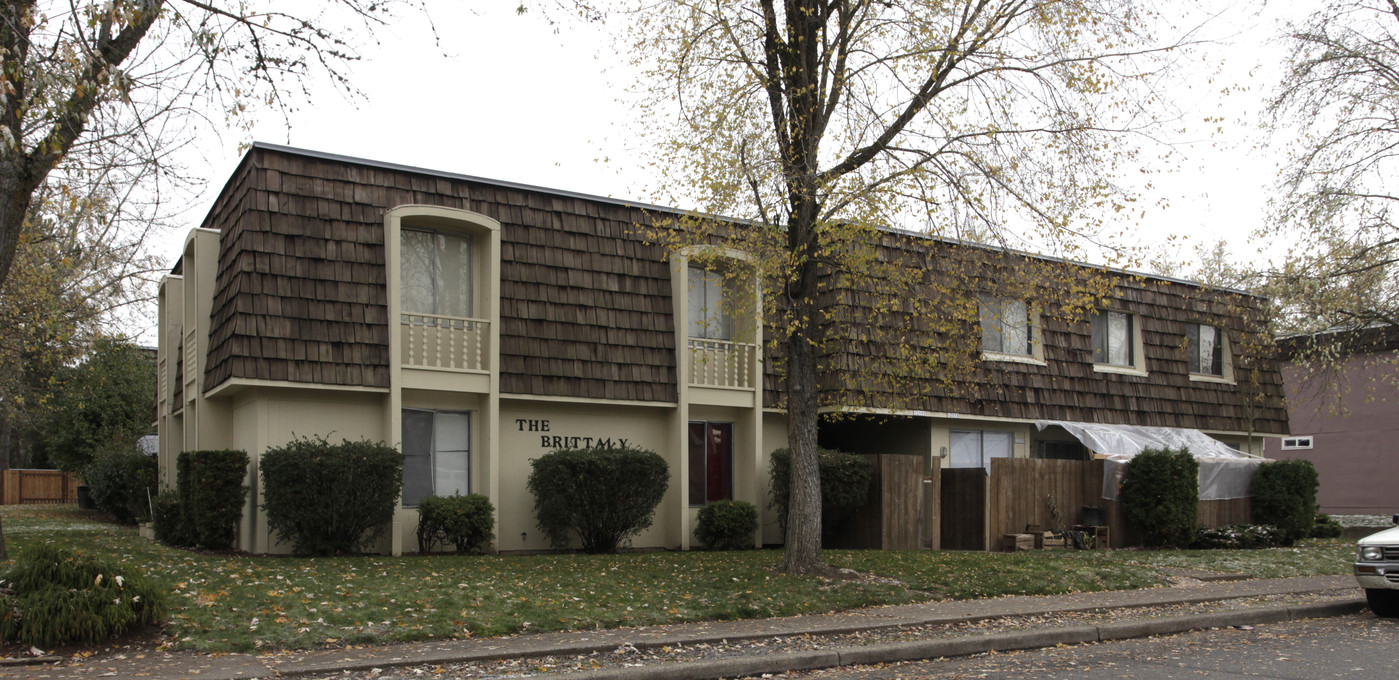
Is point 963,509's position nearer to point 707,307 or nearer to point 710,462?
point 710,462

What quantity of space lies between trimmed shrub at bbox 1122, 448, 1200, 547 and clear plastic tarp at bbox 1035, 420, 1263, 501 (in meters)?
0.32

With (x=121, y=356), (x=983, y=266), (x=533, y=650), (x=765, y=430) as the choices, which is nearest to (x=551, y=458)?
(x=765, y=430)

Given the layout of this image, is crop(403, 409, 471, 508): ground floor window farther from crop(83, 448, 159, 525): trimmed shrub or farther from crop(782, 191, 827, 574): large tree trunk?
crop(83, 448, 159, 525): trimmed shrub

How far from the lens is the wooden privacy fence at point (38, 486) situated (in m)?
38.3

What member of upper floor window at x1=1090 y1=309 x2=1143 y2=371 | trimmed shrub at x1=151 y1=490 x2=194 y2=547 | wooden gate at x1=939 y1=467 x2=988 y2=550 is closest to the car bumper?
wooden gate at x1=939 y1=467 x2=988 y2=550

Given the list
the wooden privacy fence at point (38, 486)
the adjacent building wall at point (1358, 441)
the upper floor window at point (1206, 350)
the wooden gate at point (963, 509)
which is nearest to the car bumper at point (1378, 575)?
the wooden gate at point (963, 509)

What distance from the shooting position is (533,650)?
8828mm

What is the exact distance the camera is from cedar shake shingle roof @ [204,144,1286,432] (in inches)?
614

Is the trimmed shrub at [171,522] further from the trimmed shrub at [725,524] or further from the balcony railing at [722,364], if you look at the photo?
the balcony railing at [722,364]

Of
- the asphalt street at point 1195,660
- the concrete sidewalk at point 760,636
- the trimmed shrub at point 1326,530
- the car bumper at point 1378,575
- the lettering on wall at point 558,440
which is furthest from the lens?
the trimmed shrub at point 1326,530

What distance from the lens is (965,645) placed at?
10102 mm

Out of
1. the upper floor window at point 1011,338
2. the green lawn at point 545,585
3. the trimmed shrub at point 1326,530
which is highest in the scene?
the upper floor window at point 1011,338

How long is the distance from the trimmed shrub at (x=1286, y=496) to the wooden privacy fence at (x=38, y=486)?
37464 mm

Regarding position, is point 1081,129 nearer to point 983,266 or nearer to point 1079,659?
point 983,266
